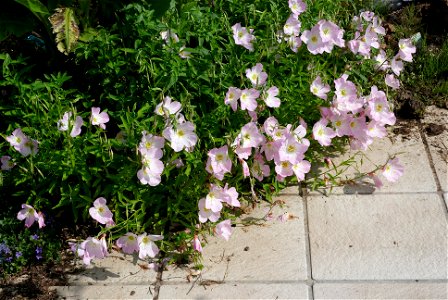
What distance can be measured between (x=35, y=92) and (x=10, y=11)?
73 cm

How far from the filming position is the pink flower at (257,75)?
3555 mm

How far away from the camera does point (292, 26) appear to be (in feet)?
12.6

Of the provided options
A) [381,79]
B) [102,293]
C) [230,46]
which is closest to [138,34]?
[230,46]

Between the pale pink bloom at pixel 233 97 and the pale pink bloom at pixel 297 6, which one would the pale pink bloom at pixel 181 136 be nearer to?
the pale pink bloom at pixel 233 97

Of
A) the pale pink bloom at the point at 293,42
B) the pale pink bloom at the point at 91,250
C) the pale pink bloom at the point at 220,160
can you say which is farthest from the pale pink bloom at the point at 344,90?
the pale pink bloom at the point at 91,250

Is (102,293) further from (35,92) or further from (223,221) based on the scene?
(35,92)

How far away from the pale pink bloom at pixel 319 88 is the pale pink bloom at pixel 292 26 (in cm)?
32

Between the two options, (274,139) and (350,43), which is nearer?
(274,139)

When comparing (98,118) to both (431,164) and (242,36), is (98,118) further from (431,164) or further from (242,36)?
(431,164)

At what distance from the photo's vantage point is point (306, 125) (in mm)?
3773

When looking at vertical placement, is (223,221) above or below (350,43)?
below

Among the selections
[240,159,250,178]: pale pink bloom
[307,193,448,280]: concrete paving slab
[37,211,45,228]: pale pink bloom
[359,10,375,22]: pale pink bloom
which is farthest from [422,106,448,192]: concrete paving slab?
[37,211,45,228]: pale pink bloom

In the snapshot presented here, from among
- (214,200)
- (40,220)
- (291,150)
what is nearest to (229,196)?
(214,200)

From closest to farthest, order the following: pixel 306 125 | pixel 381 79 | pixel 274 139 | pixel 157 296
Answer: pixel 157 296 < pixel 274 139 < pixel 306 125 < pixel 381 79
